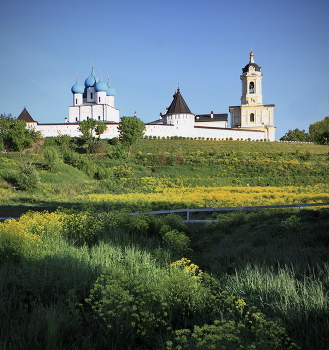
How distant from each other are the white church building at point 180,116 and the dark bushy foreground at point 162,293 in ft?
151

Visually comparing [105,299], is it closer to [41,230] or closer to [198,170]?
[41,230]

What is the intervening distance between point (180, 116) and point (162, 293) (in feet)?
184

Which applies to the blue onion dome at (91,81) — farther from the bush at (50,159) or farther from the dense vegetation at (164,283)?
the dense vegetation at (164,283)

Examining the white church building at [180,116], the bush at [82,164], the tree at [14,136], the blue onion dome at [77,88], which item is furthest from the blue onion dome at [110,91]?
the bush at [82,164]

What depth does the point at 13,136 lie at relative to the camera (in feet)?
136

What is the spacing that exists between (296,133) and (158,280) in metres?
80.6

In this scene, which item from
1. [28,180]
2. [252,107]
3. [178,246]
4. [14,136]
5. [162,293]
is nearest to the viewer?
[162,293]

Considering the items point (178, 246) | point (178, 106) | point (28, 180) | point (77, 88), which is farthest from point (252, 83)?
point (178, 246)

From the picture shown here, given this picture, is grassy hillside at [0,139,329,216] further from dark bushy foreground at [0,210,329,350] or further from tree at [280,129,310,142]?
tree at [280,129,310,142]

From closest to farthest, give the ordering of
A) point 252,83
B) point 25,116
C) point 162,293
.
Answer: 1. point 162,293
2. point 25,116
3. point 252,83

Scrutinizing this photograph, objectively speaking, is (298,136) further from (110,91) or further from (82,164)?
(82,164)

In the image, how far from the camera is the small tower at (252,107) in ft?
245

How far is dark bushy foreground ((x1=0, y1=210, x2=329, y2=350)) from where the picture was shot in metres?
3.48

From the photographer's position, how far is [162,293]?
4277 millimetres
